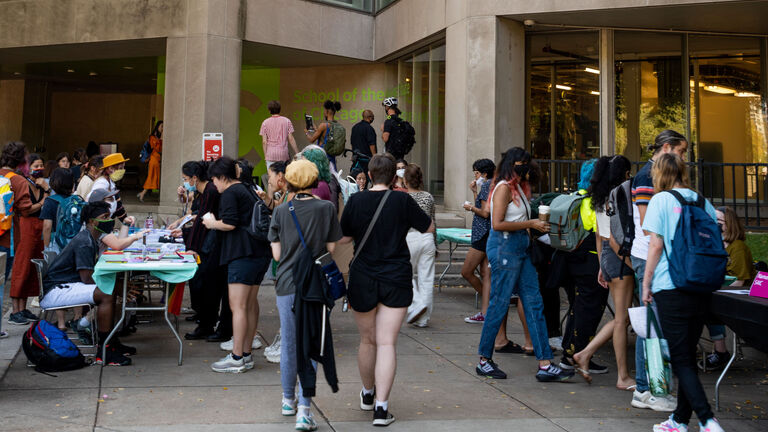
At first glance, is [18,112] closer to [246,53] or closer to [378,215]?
[246,53]

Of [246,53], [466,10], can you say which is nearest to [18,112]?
[246,53]

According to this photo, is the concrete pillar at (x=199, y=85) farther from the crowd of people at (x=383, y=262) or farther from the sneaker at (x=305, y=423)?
the sneaker at (x=305, y=423)

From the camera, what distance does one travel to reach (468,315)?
9.61m

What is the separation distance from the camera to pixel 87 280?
7090mm

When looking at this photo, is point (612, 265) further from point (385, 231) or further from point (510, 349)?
point (385, 231)

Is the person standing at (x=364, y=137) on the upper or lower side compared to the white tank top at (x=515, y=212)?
upper

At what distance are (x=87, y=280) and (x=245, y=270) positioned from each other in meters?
1.71

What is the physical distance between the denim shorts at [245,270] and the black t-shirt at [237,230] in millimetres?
44

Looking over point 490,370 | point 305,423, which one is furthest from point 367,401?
point 490,370

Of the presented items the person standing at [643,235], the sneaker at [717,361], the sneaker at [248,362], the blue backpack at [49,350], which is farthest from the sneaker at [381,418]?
the sneaker at [717,361]

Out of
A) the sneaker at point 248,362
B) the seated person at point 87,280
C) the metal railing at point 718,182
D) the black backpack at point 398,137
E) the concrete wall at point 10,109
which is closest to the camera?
the sneaker at point 248,362

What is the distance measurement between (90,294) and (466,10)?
9931 mm

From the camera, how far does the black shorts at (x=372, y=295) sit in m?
5.18

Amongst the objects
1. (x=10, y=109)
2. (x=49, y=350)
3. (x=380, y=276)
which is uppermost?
(x=10, y=109)
